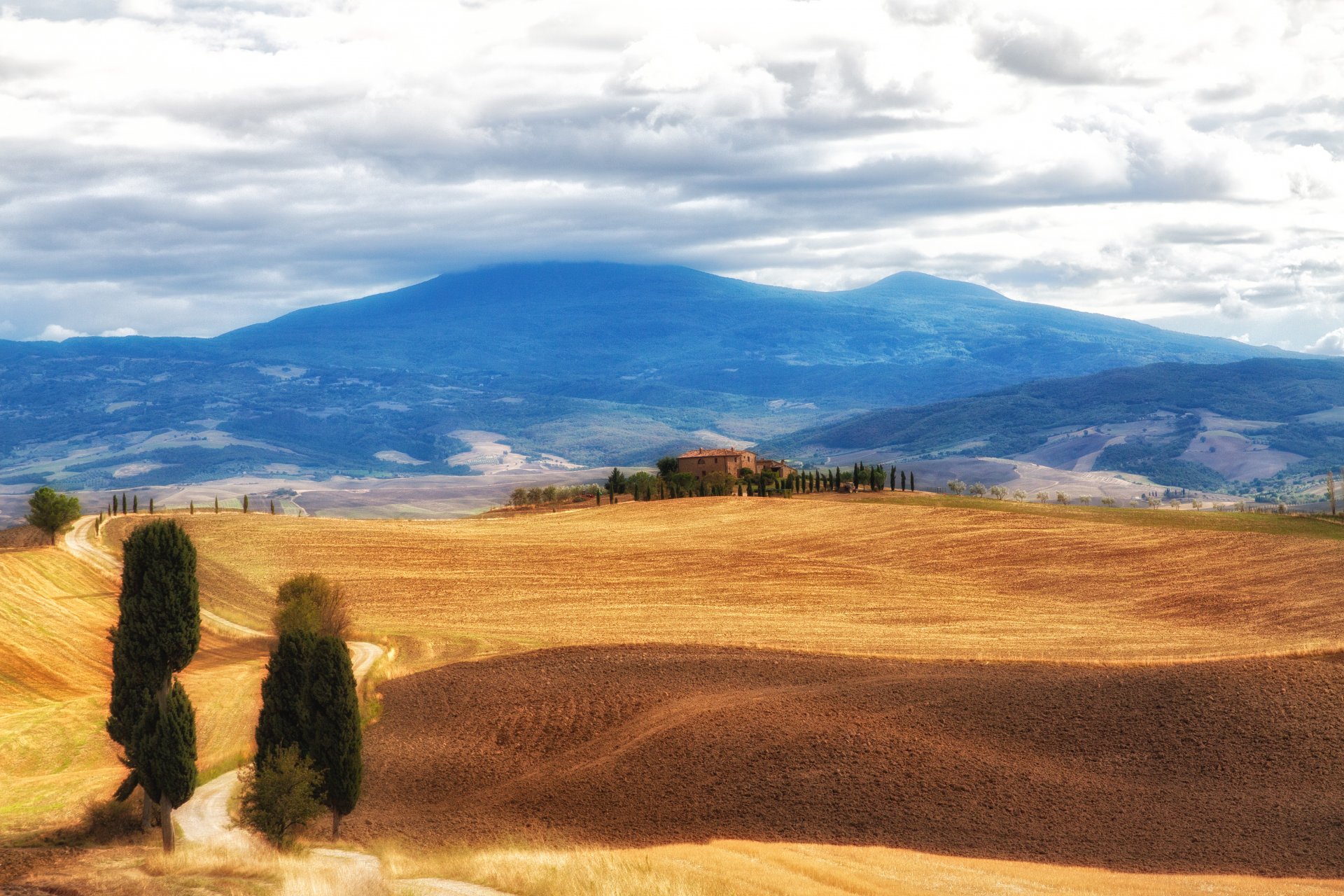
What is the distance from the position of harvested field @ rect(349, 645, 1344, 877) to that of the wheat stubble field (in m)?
0.10

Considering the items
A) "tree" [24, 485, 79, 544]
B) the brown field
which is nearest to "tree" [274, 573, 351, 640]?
the brown field

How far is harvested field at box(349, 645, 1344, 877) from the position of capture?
33.8 m

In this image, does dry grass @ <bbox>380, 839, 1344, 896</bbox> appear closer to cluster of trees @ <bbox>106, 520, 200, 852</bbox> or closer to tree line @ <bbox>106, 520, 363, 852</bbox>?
tree line @ <bbox>106, 520, 363, 852</bbox>

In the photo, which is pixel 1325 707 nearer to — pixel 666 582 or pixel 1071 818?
pixel 1071 818

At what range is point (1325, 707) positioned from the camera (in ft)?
128

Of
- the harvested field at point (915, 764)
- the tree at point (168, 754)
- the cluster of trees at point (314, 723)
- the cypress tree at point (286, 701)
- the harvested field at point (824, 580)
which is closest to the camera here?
the tree at point (168, 754)

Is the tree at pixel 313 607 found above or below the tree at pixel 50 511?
below

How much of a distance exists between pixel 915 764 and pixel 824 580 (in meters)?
39.9

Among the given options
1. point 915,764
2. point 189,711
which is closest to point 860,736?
point 915,764

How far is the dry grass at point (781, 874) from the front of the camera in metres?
27.1

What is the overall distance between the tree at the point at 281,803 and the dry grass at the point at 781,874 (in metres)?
3.06

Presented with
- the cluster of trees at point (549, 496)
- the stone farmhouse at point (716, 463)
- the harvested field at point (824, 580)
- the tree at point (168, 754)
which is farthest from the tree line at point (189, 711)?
the stone farmhouse at point (716, 463)

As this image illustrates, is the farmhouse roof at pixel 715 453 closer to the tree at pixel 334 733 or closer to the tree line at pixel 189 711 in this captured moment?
the tree at pixel 334 733

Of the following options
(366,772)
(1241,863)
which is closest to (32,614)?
(366,772)
